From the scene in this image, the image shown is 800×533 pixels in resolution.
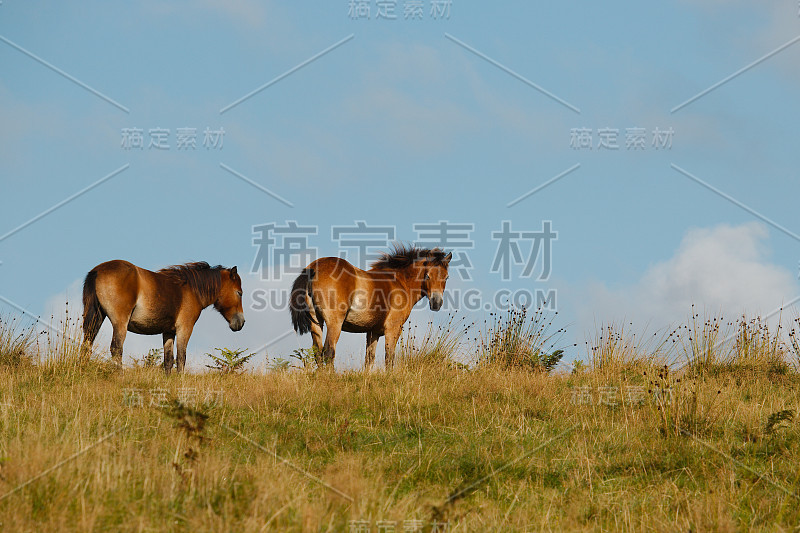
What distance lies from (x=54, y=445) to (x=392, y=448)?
3294 mm

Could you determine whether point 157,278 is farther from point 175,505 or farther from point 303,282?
point 175,505

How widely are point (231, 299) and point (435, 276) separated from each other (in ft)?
13.9

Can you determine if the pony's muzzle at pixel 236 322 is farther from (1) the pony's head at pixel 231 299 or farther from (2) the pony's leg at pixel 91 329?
(2) the pony's leg at pixel 91 329

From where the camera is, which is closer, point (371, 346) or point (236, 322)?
point (371, 346)

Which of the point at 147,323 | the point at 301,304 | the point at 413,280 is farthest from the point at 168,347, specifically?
the point at 413,280

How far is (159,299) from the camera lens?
13305mm

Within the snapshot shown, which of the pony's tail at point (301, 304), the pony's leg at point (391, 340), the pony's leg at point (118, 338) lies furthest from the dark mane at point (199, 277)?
the pony's leg at point (391, 340)

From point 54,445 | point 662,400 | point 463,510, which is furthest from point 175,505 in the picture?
point 662,400

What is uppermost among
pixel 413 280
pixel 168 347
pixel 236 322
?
pixel 413 280

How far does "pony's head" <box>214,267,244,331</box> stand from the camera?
14.8 meters

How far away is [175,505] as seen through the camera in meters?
4.63

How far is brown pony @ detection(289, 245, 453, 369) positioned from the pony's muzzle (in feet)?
7.36

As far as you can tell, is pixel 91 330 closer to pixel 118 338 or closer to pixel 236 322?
pixel 118 338

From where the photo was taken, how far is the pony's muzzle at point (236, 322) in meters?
15.0
